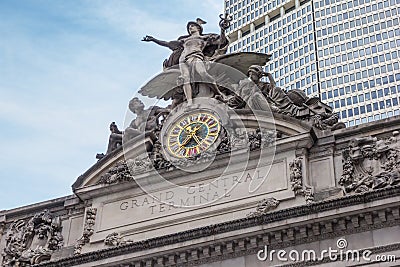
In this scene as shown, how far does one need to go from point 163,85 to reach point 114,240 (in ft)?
25.4

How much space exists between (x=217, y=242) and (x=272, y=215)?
2034 mm

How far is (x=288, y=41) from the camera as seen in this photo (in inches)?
3725

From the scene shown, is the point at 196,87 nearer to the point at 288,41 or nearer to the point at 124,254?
the point at 124,254

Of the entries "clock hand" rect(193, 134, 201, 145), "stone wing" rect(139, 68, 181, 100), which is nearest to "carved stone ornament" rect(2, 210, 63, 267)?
"clock hand" rect(193, 134, 201, 145)

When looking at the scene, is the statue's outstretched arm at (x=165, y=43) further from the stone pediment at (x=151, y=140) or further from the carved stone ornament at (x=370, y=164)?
A: the carved stone ornament at (x=370, y=164)

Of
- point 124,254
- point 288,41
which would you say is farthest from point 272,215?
point 288,41

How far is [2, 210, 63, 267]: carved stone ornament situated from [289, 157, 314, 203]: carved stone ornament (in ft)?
31.2

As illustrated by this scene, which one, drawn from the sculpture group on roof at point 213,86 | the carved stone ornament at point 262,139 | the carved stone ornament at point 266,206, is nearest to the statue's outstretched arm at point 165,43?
the sculpture group on roof at point 213,86

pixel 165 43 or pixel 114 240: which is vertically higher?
pixel 165 43

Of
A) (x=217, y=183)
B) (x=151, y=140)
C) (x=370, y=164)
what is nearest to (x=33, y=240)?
(x=151, y=140)

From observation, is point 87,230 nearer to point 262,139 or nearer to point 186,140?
point 186,140

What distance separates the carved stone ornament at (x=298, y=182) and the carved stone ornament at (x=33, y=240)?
952 cm

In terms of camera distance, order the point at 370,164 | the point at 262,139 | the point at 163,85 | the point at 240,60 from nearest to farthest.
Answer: the point at 370,164
the point at 262,139
the point at 240,60
the point at 163,85

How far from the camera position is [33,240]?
33.8 m
